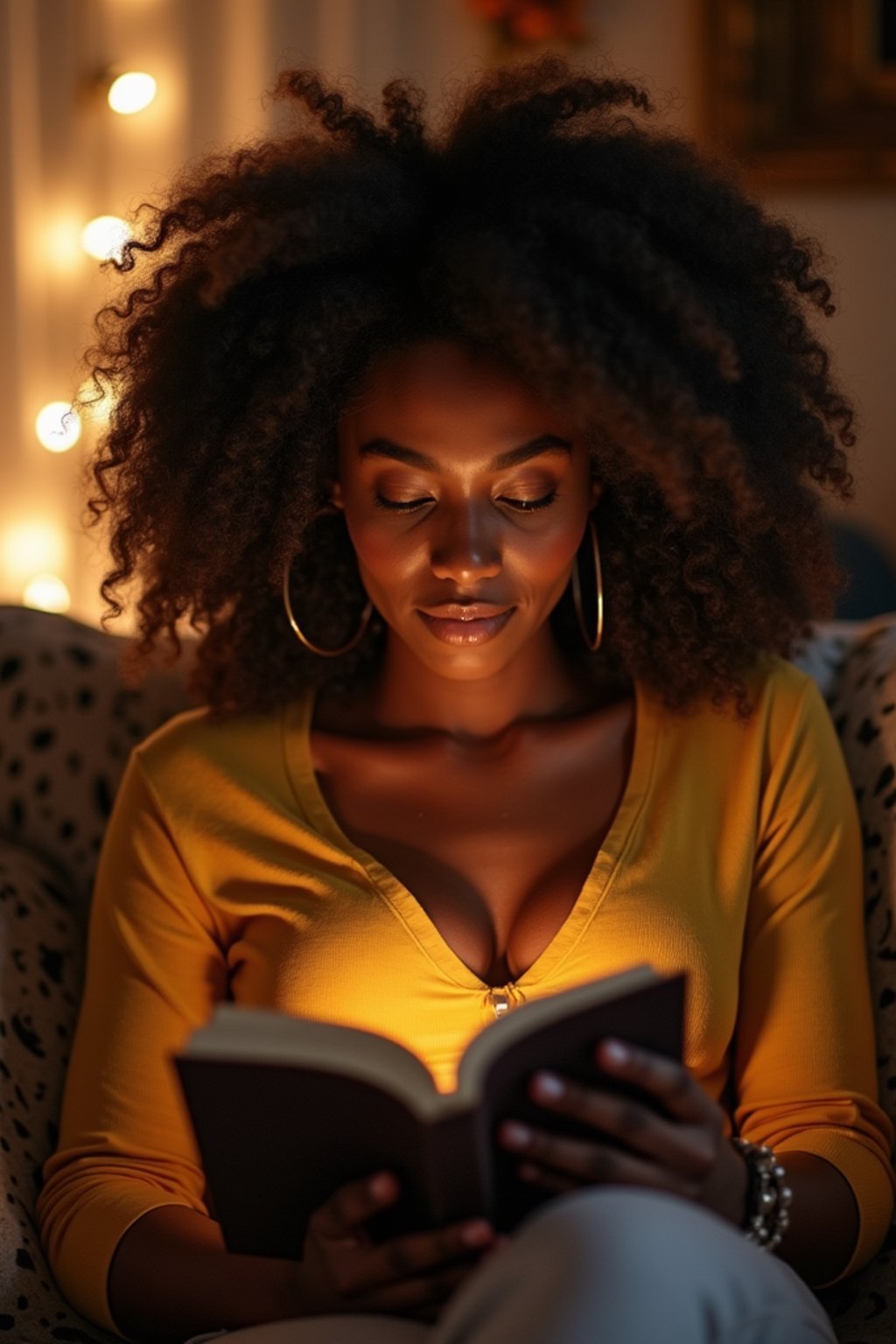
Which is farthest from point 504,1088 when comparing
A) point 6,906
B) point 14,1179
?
point 6,906

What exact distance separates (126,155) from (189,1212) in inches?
78.8

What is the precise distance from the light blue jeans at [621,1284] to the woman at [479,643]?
18cm

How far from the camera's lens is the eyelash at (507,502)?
1.30 meters

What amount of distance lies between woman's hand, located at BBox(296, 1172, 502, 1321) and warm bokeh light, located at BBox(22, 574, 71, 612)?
1.74m

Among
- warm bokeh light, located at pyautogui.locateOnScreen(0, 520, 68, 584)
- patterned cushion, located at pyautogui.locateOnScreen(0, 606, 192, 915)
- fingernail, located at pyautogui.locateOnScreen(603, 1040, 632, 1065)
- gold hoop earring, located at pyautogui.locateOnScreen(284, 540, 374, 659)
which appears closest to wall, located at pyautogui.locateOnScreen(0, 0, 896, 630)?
warm bokeh light, located at pyautogui.locateOnScreen(0, 520, 68, 584)

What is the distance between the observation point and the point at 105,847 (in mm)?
1429

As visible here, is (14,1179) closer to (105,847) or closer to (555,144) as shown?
(105,847)

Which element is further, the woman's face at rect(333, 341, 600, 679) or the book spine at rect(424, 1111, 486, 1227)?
the woman's face at rect(333, 341, 600, 679)

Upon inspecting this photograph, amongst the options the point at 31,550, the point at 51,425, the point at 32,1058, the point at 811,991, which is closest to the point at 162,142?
the point at 51,425

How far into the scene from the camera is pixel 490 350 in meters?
1.28

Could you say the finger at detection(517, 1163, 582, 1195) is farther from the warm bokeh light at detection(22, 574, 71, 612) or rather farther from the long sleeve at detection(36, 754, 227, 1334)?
the warm bokeh light at detection(22, 574, 71, 612)

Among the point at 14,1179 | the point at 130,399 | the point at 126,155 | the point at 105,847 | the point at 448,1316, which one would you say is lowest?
the point at 14,1179

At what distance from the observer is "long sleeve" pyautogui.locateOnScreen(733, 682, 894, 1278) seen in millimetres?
1228

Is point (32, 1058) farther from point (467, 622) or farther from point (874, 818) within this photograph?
point (874, 818)
